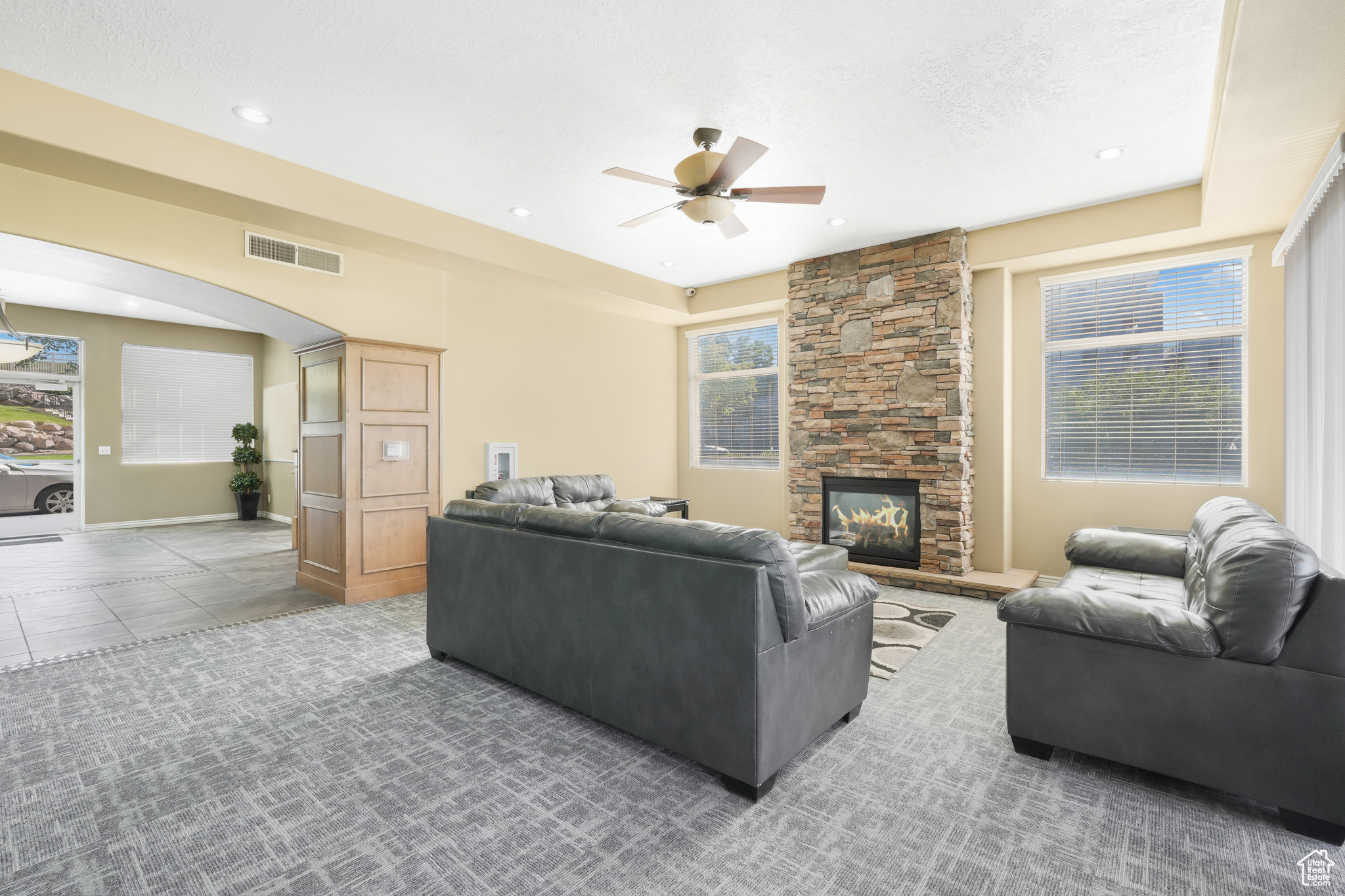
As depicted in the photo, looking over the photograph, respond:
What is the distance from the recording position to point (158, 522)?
29.0 ft

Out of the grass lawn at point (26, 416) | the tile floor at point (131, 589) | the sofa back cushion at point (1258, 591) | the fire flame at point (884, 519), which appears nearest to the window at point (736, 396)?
the fire flame at point (884, 519)

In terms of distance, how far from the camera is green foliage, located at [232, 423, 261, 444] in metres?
9.36

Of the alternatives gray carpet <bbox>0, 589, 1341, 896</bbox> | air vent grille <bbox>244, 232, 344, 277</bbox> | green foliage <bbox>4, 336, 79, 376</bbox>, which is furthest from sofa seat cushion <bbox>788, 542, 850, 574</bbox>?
green foliage <bbox>4, 336, 79, 376</bbox>

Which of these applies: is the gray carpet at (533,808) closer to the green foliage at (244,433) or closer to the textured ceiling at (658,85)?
the textured ceiling at (658,85)

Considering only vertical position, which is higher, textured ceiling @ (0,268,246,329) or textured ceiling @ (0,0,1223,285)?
textured ceiling @ (0,0,1223,285)

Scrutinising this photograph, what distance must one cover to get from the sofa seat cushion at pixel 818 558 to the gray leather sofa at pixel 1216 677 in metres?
0.91

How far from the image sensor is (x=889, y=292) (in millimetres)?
5531

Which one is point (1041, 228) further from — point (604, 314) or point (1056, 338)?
point (604, 314)

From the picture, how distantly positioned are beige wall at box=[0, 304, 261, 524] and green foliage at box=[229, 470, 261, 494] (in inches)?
21.5

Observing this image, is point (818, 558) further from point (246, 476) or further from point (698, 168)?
point (246, 476)

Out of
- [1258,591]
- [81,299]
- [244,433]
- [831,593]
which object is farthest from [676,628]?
[244,433]

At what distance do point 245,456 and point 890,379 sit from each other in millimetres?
9490

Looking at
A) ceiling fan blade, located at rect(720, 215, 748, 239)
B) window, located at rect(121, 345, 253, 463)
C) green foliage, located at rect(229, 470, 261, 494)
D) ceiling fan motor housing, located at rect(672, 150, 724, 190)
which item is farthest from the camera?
green foliage, located at rect(229, 470, 261, 494)

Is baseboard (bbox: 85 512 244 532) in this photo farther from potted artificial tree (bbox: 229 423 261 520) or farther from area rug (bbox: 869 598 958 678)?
area rug (bbox: 869 598 958 678)
